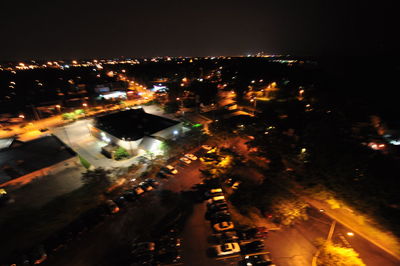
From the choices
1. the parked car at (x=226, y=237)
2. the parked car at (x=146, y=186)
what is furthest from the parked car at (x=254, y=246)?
the parked car at (x=146, y=186)

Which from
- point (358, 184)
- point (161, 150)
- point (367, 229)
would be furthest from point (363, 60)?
point (161, 150)

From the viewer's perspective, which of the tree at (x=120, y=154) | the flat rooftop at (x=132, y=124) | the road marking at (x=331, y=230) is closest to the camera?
the road marking at (x=331, y=230)

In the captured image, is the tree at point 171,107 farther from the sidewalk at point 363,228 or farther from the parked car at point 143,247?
the sidewalk at point 363,228

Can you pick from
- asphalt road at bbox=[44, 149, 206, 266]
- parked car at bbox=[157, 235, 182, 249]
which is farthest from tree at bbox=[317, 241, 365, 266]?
asphalt road at bbox=[44, 149, 206, 266]

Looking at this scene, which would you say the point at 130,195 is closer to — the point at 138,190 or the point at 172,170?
the point at 138,190

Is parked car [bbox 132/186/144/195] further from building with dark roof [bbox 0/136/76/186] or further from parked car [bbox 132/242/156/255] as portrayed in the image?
building with dark roof [bbox 0/136/76/186]

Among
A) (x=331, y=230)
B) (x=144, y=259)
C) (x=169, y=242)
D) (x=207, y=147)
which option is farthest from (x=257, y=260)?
(x=207, y=147)
